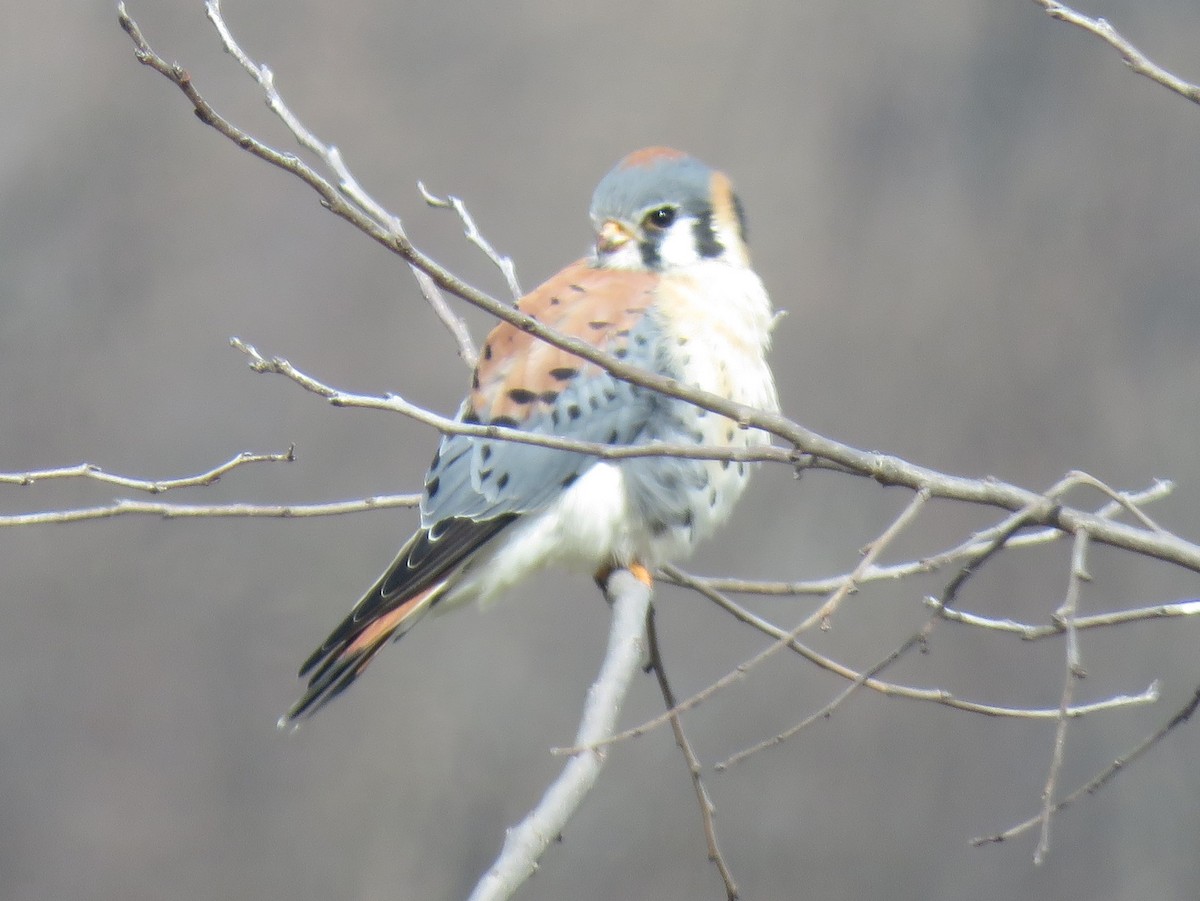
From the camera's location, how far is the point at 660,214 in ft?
5.69

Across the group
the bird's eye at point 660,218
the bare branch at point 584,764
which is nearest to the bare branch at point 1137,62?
the bare branch at point 584,764

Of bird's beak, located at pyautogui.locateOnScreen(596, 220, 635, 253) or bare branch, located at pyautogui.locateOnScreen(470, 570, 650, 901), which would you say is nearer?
bare branch, located at pyautogui.locateOnScreen(470, 570, 650, 901)

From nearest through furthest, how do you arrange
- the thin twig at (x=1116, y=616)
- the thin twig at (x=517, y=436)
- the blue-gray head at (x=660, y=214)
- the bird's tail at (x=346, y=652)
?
the thin twig at (x=517, y=436), the thin twig at (x=1116, y=616), the bird's tail at (x=346, y=652), the blue-gray head at (x=660, y=214)

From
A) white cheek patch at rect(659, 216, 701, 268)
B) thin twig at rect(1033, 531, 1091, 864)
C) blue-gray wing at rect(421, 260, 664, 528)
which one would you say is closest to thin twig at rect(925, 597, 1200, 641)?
thin twig at rect(1033, 531, 1091, 864)

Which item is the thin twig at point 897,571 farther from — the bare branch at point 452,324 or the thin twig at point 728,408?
the bare branch at point 452,324

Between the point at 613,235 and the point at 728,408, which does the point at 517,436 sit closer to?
the point at 728,408

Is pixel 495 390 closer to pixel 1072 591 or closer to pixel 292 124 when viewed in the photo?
pixel 292 124

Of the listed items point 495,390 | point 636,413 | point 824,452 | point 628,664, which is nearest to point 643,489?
point 636,413

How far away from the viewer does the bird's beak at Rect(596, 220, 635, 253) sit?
1.72 meters

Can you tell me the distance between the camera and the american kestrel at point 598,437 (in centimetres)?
159

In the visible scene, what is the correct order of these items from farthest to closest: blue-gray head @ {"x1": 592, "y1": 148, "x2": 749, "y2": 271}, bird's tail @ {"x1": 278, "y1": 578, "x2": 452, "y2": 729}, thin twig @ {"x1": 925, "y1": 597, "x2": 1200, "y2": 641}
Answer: blue-gray head @ {"x1": 592, "y1": 148, "x2": 749, "y2": 271} < bird's tail @ {"x1": 278, "y1": 578, "x2": 452, "y2": 729} < thin twig @ {"x1": 925, "y1": 597, "x2": 1200, "y2": 641}

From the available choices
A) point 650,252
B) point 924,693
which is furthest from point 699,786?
point 650,252

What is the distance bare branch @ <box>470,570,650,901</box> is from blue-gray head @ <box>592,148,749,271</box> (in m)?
0.48

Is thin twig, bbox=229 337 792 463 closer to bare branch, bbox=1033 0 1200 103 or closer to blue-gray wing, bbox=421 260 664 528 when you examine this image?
bare branch, bbox=1033 0 1200 103
